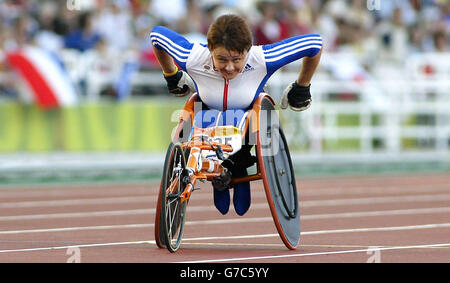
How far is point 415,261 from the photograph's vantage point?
26.3 feet

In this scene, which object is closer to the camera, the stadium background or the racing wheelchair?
the racing wheelchair

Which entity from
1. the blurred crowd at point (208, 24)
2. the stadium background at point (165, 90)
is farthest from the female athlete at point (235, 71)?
the stadium background at point (165, 90)

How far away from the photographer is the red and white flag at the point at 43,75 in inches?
705

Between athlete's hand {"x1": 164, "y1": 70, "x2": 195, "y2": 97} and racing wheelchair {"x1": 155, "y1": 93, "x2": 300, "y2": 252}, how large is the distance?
0.23m

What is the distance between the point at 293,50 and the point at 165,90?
36.7 ft

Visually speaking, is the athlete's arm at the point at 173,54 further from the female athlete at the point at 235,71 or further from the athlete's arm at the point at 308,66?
the athlete's arm at the point at 308,66

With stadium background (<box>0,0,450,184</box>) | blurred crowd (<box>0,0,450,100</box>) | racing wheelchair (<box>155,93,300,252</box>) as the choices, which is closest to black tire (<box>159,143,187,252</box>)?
racing wheelchair (<box>155,93,300,252</box>)

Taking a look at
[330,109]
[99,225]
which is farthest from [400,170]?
[99,225]

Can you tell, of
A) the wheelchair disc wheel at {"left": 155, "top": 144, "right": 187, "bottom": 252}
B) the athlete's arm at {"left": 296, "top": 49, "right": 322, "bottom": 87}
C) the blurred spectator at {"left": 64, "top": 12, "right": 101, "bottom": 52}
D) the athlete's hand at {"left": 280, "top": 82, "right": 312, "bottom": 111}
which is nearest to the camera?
the wheelchair disc wheel at {"left": 155, "top": 144, "right": 187, "bottom": 252}

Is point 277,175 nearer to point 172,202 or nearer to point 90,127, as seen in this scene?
point 172,202

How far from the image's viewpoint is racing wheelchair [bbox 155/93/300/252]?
832cm

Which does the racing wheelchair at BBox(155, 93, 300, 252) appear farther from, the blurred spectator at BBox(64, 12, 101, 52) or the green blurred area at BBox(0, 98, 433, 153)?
the blurred spectator at BBox(64, 12, 101, 52)

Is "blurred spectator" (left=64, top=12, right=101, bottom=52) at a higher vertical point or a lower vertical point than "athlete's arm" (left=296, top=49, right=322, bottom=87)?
higher

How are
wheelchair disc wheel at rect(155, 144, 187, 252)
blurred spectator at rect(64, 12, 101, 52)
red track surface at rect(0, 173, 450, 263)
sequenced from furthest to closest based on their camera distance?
blurred spectator at rect(64, 12, 101, 52), red track surface at rect(0, 173, 450, 263), wheelchair disc wheel at rect(155, 144, 187, 252)
